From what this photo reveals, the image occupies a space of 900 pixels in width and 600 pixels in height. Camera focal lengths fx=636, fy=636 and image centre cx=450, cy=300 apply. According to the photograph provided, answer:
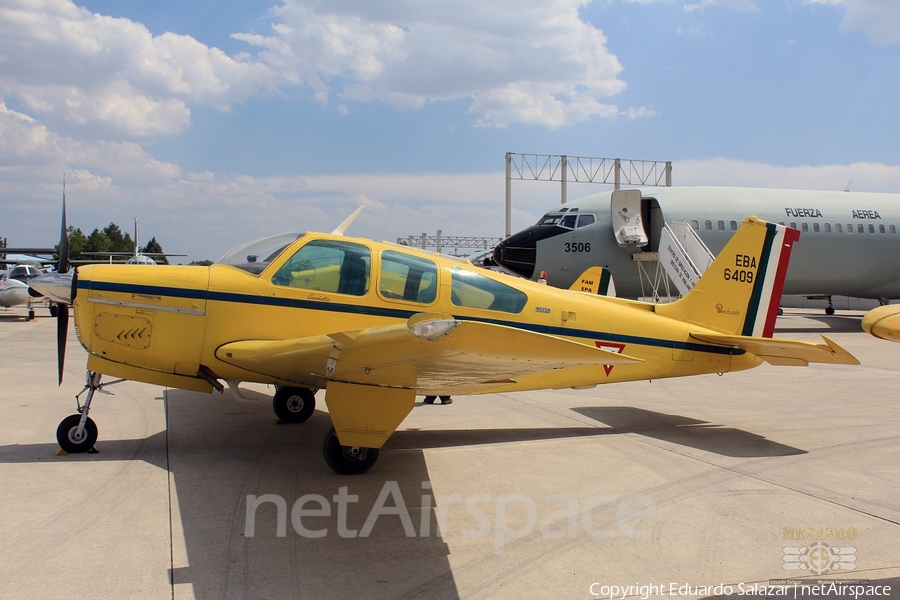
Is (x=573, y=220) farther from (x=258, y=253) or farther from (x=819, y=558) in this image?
(x=819, y=558)

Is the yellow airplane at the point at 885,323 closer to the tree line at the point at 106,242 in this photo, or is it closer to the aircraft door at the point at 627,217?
the aircraft door at the point at 627,217

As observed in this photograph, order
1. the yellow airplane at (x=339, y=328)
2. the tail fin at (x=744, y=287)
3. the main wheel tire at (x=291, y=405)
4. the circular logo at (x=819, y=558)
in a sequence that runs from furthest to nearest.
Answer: the tail fin at (x=744, y=287) → the main wheel tire at (x=291, y=405) → the yellow airplane at (x=339, y=328) → the circular logo at (x=819, y=558)

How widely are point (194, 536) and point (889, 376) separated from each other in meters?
12.1

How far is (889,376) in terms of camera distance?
11492mm

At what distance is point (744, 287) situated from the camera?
25.4ft

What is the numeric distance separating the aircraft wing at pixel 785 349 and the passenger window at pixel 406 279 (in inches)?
127

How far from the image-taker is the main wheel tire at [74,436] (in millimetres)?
5828

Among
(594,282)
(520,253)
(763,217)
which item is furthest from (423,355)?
(763,217)

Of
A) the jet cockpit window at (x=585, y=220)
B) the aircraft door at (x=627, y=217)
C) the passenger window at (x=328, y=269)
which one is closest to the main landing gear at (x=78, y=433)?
the passenger window at (x=328, y=269)

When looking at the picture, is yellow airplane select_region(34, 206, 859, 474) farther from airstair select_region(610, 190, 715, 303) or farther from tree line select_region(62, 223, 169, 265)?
tree line select_region(62, 223, 169, 265)

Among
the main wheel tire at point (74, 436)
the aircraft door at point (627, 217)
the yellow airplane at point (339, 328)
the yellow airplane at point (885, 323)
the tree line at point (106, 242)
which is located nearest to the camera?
the yellow airplane at point (885, 323)

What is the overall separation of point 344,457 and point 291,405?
2193 mm

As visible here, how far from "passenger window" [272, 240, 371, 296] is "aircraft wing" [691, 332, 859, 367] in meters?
3.89

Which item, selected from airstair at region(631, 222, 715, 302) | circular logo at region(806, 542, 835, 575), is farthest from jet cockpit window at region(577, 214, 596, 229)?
circular logo at region(806, 542, 835, 575)
